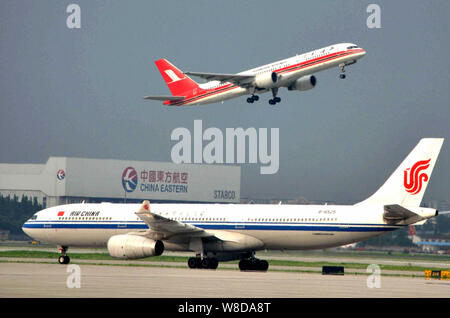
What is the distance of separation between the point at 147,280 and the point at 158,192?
93.3 m

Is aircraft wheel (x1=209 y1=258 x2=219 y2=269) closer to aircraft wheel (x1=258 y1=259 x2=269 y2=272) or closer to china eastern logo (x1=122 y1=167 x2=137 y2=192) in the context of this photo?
aircraft wheel (x1=258 y1=259 x2=269 y2=272)

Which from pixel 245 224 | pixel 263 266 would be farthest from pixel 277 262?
pixel 245 224

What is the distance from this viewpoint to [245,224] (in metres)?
46.5

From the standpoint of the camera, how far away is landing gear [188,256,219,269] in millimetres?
45938

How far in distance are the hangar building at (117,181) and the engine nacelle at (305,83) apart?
60.1 m

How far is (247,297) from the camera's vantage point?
27656mm

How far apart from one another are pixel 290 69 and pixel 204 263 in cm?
2234

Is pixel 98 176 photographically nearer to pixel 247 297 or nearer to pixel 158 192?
pixel 158 192

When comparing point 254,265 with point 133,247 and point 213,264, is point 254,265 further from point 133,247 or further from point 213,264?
point 133,247

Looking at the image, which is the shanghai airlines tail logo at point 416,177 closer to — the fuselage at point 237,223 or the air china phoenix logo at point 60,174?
the fuselage at point 237,223

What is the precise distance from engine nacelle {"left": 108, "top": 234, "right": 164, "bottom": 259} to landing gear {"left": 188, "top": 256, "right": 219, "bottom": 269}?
7.68 ft

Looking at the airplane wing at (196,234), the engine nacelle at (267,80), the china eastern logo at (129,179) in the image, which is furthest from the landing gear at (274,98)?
the china eastern logo at (129,179)

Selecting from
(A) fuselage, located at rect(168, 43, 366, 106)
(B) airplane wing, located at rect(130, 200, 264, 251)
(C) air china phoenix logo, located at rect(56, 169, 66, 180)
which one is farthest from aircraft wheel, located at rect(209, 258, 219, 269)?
(C) air china phoenix logo, located at rect(56, 169, 66, 180)
